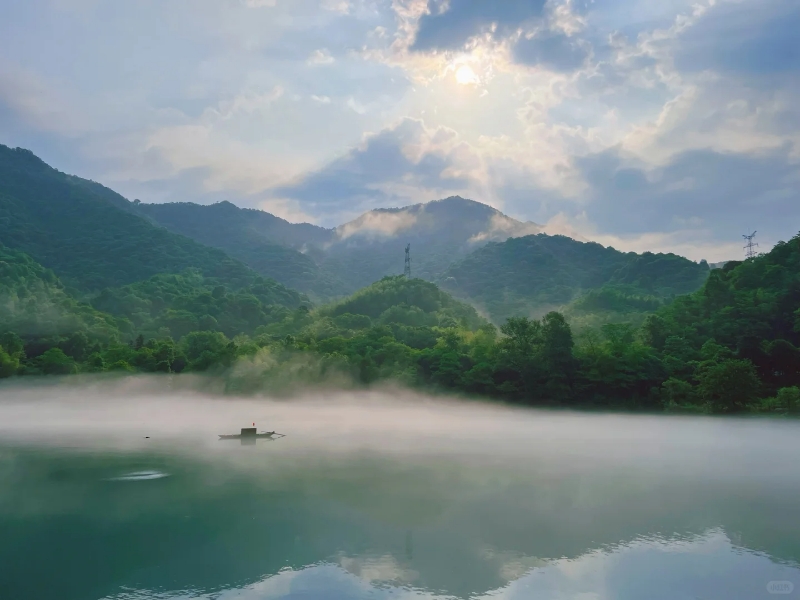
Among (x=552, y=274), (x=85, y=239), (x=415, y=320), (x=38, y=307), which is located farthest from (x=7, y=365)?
(x=552, y=274)

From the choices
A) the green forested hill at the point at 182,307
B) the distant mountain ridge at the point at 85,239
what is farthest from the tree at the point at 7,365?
the distant mountain ridge at the point at 85,239

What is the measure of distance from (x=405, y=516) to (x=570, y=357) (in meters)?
35.2

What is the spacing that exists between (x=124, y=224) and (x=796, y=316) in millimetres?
118269

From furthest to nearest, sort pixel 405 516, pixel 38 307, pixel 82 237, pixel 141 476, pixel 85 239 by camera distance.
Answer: pixel 82 237
pixel 85 239
pixel 38 307
pixel 141 476
pixel 405 516

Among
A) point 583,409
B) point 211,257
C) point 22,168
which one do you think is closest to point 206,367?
point 583,409

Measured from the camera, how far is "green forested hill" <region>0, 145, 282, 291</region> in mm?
110188

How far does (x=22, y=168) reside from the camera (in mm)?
140125

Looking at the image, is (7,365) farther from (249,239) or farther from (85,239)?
(249,239)

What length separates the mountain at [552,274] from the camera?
109812 millimetres

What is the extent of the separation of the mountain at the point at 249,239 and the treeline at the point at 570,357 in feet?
261

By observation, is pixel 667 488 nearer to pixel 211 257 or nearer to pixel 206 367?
pixel 206 367

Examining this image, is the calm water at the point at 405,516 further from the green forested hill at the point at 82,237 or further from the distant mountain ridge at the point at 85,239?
the green forested hill at the point at 82,237

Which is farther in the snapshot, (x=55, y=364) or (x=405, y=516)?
(x=55, y=364)

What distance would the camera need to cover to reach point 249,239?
177875 mm
